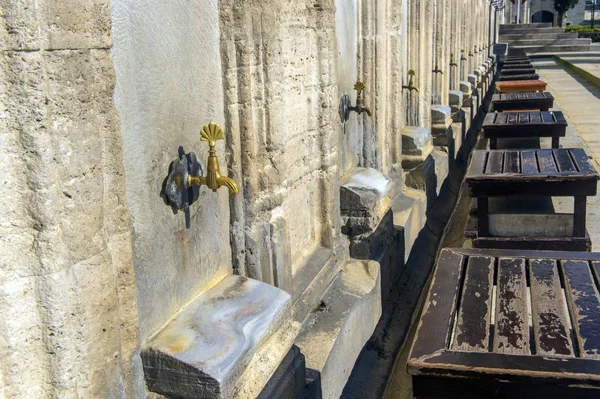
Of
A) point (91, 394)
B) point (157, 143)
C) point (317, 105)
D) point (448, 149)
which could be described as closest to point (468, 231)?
point (317, 105)

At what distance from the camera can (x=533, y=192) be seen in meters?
5.11

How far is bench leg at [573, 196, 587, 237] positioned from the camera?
16.8ft

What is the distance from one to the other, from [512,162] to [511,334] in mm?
3167

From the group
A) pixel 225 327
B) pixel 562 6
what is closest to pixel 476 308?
pixel 225 327

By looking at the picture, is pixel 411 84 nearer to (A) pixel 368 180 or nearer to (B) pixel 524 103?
(A) pixel 368 180

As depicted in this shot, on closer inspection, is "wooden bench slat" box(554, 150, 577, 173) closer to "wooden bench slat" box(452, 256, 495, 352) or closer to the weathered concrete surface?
"wooden bench slat" box(452, 256, 495, 352)

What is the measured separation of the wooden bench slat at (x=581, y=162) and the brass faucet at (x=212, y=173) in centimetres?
342

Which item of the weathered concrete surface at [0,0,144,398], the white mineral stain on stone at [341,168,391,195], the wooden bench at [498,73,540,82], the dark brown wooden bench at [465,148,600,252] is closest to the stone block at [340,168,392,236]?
the white mineral stain on stone at [341,168,391,195]

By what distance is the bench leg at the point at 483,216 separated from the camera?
5324mm

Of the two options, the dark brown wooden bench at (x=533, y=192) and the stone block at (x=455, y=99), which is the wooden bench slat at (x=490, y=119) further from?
the dark brown wooden bench at (x=533, y=192)

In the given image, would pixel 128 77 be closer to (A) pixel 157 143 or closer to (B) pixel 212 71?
(A) pixel 157 143

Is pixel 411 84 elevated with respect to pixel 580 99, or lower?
elevated

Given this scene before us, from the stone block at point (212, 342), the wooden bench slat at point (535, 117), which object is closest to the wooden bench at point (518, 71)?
the wooden bench slat at point (535, 117)

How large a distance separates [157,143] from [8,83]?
83 cm
